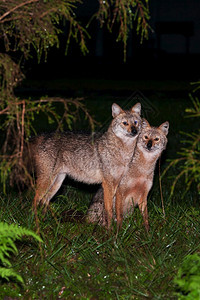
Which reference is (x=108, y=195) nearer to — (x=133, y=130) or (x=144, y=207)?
(x=144, y=207)

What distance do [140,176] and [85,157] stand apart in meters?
0.94

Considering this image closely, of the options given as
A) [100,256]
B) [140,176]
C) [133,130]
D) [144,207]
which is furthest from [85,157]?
[100,256]

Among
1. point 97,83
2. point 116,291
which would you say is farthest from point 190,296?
point 97,83

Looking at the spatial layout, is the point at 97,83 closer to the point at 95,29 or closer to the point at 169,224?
the point at 95,29

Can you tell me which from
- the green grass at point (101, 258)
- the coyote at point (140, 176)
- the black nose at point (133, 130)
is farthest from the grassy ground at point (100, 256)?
the black nose at point (133, 130)

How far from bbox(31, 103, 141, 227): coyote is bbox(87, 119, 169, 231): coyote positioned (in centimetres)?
18

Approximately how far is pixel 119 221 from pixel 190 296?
248 centimetres

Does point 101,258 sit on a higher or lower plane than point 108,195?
lower

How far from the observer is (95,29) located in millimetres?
32406

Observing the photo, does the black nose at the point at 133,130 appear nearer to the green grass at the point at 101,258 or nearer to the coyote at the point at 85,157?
the coyote at the point at 85,157

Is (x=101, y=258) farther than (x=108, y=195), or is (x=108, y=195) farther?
(x=108, y=195)

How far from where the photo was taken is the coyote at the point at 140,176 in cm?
731

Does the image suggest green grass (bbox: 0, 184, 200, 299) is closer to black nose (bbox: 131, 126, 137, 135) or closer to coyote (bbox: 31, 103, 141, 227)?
coyote (bbox: 31, 103, 141, 227)

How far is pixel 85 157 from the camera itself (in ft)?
25.7
